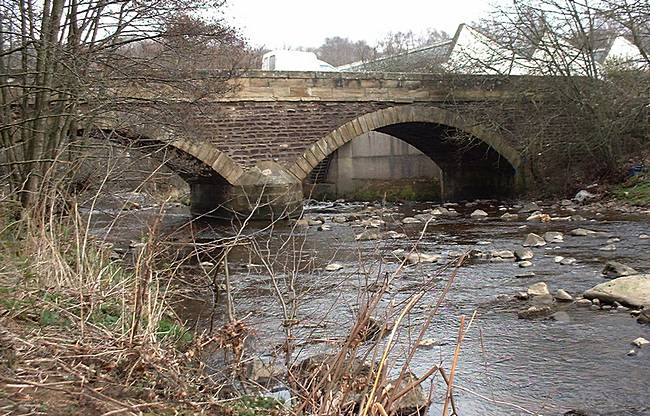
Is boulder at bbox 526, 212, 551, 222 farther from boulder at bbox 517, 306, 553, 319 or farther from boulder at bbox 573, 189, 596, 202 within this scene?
boulder at bbox 517, 306, 553, 319

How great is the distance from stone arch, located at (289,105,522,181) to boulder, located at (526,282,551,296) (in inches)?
374

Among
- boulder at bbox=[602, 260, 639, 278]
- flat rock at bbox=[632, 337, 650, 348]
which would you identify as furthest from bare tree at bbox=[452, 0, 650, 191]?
flat rock at bbox=[632, 337, 650, 348]

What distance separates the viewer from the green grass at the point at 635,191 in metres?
13.9

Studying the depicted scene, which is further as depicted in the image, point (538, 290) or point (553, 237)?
point (553, 237)

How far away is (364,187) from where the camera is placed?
2298 cm

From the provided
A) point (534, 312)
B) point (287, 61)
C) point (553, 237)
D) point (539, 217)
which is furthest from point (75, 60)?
point (287, 61)

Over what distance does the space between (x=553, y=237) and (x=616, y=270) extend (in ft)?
9.52

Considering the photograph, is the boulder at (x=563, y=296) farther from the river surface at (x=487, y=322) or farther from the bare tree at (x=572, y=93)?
the bare tree at (x=572, y=93)

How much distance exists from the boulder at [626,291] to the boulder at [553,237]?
3.76 metres

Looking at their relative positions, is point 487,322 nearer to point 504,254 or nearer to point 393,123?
point 504,254

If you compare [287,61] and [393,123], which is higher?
[287,61]

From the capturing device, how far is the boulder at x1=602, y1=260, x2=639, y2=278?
708cm

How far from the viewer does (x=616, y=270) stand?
23.7 feet

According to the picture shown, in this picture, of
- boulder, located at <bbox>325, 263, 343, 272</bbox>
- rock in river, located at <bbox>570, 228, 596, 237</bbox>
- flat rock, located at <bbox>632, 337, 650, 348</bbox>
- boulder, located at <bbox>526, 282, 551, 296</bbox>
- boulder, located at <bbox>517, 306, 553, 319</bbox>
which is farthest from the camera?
rock in river, located at <bbox>570, 228, 596, 237</bbox>
